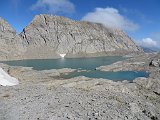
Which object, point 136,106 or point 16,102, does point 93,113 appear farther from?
point 16,102

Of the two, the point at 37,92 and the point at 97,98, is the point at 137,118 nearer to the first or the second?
the point at 97,98

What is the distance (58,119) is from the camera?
78.9 ft

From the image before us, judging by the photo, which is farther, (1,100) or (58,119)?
(1,100)

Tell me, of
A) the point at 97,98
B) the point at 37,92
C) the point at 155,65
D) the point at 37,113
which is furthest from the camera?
the point at 155,65

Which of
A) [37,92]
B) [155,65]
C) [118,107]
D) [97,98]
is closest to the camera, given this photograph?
[118,107]

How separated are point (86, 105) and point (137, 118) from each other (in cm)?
551

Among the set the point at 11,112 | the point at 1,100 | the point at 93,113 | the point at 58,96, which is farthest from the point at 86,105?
the point at 1,100

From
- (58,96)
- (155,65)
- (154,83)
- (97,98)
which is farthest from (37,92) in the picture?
(155,65)

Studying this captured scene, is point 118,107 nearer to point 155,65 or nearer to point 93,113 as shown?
Result: point 93,113

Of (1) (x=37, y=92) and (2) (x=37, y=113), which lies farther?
(1) (x=37, y=92)

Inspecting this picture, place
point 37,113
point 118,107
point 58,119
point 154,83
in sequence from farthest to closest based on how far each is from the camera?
1. point 154,83
2. point 118,107
3. point 37,113
4. point 58,119

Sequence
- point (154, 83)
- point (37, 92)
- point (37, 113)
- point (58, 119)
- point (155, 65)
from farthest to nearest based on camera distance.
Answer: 1. point (155, 65)
2. point (154, 83)
3. point (37, 92)
4. point (37, 113)
5. point (58, 119)

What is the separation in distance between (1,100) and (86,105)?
34.4 ft

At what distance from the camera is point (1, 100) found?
3189cm
